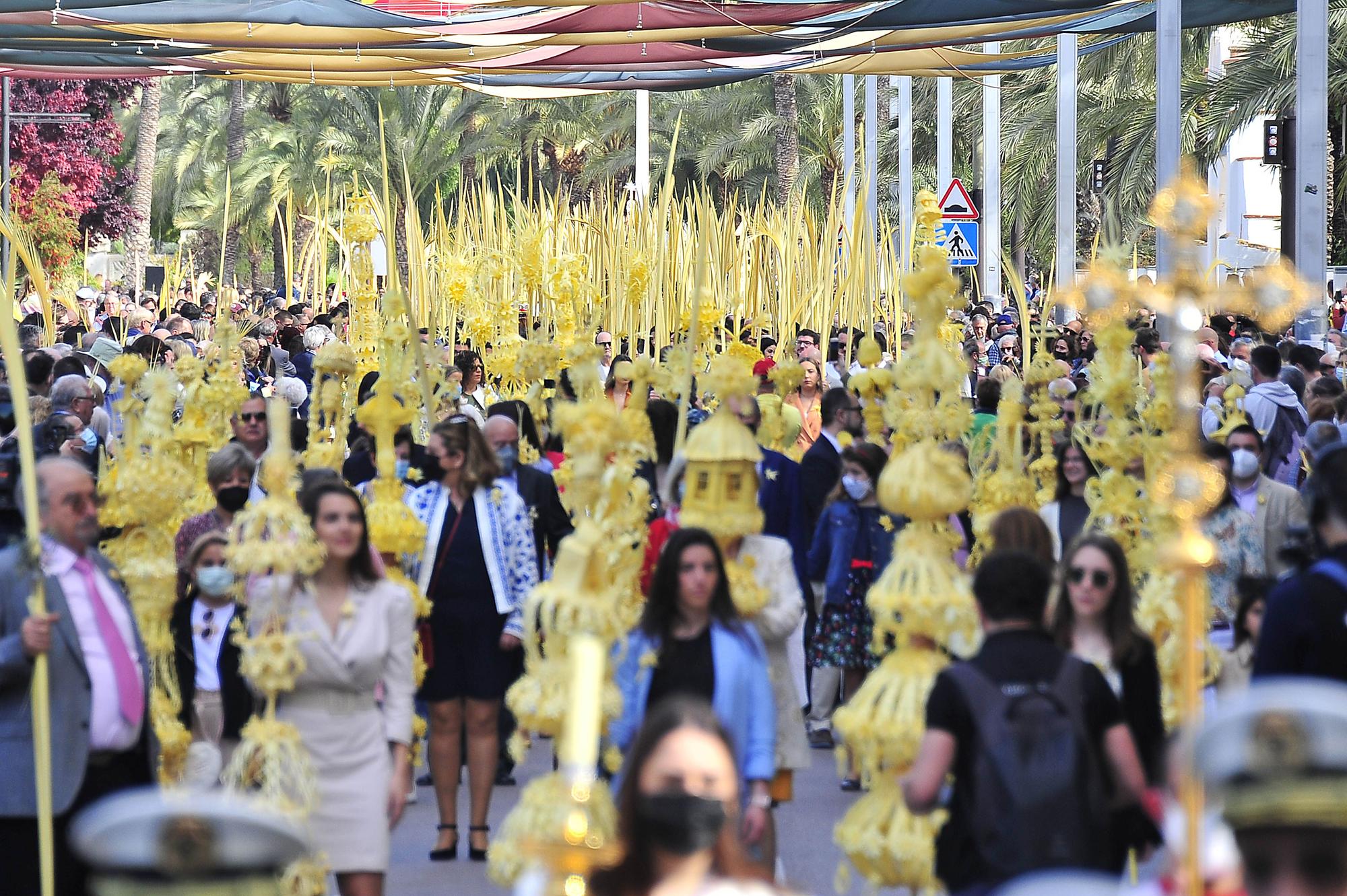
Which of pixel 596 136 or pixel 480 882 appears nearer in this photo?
pixel 480 882

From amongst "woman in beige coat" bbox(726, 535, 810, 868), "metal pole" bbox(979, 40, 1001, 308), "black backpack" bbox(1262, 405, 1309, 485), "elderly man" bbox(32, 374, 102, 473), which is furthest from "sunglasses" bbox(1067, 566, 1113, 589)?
"metal pole" bbox(979, 40, 1001, 308)

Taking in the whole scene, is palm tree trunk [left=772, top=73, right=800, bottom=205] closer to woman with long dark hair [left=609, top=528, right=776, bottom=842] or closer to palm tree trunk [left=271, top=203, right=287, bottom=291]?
palm tree trunk [left=271, top=203, right=287, bottom=291]

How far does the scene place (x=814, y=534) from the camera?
10164 millimetres

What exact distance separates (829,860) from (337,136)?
120ft

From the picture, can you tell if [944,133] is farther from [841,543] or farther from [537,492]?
[537,492]

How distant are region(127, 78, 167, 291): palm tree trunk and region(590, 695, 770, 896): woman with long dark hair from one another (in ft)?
142

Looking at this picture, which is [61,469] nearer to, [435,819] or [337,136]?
[435,819]

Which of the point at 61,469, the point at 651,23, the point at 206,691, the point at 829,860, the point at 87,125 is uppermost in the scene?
the point at 87,125

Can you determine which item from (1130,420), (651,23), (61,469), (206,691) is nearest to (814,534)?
(1130,420)

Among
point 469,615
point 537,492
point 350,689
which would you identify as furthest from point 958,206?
point 350,689

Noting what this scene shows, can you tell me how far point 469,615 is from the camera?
834 centimetres

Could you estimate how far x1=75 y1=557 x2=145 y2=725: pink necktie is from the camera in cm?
582

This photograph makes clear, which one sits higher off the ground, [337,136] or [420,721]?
[337,136]

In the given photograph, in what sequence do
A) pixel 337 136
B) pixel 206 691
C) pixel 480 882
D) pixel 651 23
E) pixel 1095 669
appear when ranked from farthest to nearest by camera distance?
1. pixel 337 136
2. pixel 651 23
3. pixel 480 882
4. pixel 206 691
5. pixel 1095 669
